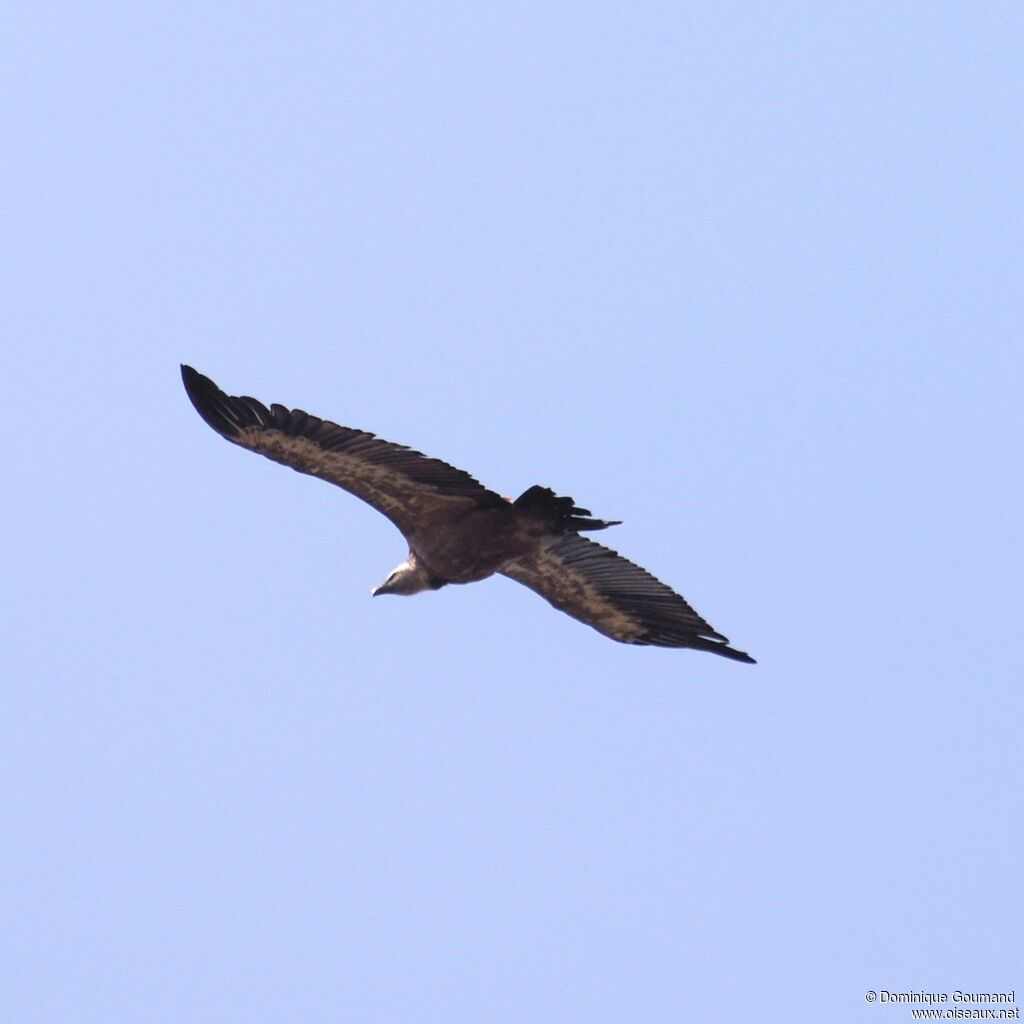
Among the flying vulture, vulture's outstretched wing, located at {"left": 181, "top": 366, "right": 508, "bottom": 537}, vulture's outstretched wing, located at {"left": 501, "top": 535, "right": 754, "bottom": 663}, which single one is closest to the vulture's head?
the flying vulture

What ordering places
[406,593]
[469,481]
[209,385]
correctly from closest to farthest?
[209,385]
[469,481]
[406,593]

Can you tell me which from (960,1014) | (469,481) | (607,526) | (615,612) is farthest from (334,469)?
(960,1014)

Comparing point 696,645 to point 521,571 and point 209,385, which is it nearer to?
point 521,571

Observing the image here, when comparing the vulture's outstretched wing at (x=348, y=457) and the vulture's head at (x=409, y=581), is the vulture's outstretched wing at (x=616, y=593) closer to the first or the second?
the vulture's head at (x=409, y=581)

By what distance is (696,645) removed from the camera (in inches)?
674

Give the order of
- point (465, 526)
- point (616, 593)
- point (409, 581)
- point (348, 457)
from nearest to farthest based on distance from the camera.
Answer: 1. point (348, 457)
2. point (465, 526)
3. point (409, 581)
4. point (616, 593)

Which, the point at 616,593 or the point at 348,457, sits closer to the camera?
the point at 348,457

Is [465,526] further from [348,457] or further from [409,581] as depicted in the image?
[348,457]

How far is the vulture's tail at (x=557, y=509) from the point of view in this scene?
15.7 m

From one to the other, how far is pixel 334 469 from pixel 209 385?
1.34 meters

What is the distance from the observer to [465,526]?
52.7 feet

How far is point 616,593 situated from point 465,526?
1.93 m

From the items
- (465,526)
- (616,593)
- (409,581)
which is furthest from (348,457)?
(616,593)

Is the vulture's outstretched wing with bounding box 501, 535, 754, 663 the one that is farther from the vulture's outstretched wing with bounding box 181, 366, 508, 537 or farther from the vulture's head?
the vulture's outstretched wing with bounding box 181, 366, 508, 537
